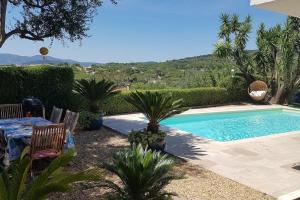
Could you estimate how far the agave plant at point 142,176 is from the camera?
17.9ft

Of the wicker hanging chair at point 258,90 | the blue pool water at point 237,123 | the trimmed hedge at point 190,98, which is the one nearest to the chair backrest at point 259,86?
the wicker hanging chair at point 258,90

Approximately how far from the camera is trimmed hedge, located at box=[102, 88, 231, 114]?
17766mm

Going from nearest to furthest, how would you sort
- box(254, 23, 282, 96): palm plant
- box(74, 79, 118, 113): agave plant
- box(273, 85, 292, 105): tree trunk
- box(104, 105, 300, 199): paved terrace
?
box(104, 105, 300, 199): paved terrace < box(74, 79, 118, 113): agave plant < box(254, 23, 282, 96): palm plant < box(273, 85, 292, 105): tree trunk

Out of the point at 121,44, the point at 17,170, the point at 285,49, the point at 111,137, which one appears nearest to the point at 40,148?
the point at 17,170

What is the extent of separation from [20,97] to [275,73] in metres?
17.7

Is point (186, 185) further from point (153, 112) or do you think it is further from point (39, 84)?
point (39, 84)

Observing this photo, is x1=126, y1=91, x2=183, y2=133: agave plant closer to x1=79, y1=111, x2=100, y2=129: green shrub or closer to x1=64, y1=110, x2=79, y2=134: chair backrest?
x1=64, y1=110, x2=79, y2=134: chair backrest

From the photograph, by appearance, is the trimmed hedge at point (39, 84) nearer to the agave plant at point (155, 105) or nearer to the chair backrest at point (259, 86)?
the agave plant at point (155, 105)

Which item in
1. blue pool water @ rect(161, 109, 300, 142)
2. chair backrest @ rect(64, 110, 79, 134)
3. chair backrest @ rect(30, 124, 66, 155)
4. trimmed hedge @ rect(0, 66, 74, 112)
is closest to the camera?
chair backrest @ rect(30, 124, 66, 155)

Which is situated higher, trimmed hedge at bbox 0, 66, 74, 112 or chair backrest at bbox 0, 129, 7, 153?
trimmed hedge at bbox 0, 66, 74, 112

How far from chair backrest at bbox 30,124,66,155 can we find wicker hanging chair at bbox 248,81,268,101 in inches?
711

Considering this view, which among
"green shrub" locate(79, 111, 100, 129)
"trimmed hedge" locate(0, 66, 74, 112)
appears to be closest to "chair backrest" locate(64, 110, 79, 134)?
"green shrub" locate(79, 111, 100, 129)

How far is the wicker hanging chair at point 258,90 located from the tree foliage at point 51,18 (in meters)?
14.1

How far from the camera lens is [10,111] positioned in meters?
11.3
